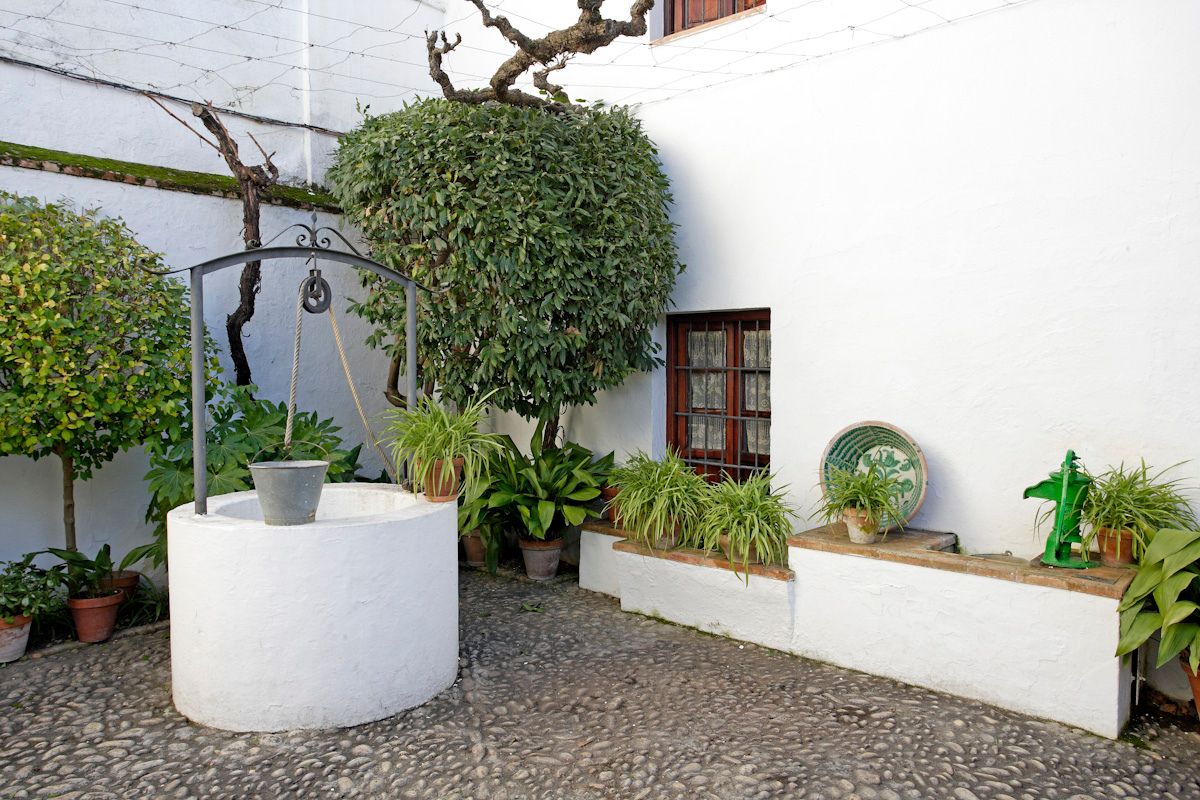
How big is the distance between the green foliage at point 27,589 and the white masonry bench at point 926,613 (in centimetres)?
327

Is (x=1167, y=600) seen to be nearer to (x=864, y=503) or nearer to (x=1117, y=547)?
(x=1117, y=547)

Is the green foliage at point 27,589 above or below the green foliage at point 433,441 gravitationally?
below

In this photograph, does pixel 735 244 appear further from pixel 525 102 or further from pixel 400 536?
pixel 400 536

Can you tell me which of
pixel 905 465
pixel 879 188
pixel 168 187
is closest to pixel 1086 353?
pixel 905 465

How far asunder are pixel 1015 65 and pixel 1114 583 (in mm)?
2602

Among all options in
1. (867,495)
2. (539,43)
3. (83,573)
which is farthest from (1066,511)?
(83,573)

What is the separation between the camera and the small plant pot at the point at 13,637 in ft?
14.2

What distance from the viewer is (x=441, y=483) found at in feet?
13.6

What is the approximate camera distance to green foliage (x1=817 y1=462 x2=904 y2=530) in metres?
4.36

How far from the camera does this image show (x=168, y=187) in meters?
5.52

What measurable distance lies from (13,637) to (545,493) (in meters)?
3.11

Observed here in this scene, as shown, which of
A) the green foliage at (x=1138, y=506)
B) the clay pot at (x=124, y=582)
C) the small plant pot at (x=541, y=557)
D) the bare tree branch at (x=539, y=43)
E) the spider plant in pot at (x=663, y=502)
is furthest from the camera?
the small plant pot at (x=541, y=557)

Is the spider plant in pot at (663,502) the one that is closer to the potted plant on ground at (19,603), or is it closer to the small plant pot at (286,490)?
the small plant pot at (286,490)

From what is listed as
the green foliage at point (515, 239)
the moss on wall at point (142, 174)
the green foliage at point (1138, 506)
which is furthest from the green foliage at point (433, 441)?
the green foliage at point (1138, 506)
